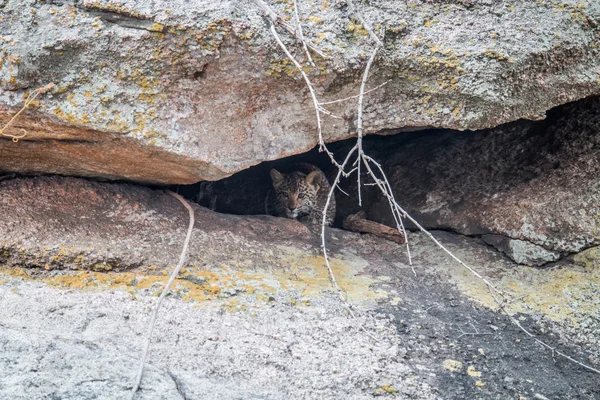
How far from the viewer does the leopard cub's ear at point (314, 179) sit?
6.23 metres

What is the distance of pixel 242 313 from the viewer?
122 inches

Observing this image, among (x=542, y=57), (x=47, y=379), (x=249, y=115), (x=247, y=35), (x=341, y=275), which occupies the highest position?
(x=542, y=57)

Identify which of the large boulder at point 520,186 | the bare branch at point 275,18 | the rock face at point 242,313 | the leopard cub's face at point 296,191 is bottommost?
the rock face at point 242,313

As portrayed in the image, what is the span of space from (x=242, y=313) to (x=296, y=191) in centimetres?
315

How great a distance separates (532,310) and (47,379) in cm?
280

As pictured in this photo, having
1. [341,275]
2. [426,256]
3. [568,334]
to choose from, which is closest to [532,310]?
[568,334]

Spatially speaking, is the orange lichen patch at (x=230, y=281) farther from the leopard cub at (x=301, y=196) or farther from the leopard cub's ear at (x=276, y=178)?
the leopard cub's ear at (x=276, y=178)

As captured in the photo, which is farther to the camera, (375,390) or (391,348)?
(391,348)

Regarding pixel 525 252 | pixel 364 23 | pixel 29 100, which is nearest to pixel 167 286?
pixel 29 100

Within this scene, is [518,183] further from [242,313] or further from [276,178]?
Result: [276,178]

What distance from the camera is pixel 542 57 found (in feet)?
11.1

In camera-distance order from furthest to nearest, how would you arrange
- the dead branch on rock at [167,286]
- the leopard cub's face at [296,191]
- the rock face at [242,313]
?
the leopard cub's face at [296,191], the rock face at [242,313], the dead branch on rock at [167,286]

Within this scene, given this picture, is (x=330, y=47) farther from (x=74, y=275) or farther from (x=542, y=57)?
(x=74, y=275)

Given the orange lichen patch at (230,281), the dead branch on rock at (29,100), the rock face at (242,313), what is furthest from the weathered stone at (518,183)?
the dead branch on rock at (29,100)
